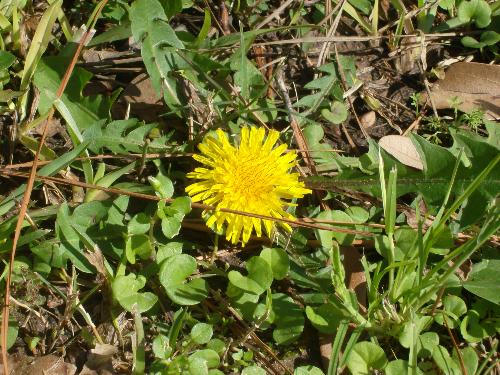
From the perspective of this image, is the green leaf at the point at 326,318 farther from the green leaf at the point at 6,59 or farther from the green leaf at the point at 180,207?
the green leaf at the point at 6,59

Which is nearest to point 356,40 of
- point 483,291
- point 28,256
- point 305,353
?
point 483,291

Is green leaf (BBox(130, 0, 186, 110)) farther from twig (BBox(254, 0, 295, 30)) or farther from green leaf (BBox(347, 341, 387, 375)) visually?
green leaf (BBox(347, 341, 387, 375))

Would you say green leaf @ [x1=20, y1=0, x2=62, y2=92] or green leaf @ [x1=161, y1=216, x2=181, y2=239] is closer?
green leaf @ [x1=161, y1=216, x2=181, y2=239]

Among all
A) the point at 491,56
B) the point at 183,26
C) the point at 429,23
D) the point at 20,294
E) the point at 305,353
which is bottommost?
the point at 305,353

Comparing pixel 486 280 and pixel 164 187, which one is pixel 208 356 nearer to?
pixel 164 187

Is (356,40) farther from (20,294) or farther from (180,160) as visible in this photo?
(20,294)

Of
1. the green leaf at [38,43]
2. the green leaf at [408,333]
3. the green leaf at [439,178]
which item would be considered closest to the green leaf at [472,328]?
the green leaf at [408,333]

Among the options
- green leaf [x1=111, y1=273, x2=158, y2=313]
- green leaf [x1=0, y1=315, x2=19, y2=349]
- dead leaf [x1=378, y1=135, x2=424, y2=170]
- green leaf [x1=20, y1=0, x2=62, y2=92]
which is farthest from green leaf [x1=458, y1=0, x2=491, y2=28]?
green leaf [x1=0, y1=315, x2=19, y2=349]
